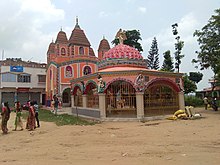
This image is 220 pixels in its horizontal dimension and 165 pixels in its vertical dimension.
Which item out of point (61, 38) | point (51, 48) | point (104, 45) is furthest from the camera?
point (104, 45)

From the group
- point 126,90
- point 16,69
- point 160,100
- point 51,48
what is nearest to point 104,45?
point 51,48

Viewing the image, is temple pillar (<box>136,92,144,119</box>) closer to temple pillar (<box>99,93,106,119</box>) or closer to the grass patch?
temple pillar (<box>99,93,106,119</box>)

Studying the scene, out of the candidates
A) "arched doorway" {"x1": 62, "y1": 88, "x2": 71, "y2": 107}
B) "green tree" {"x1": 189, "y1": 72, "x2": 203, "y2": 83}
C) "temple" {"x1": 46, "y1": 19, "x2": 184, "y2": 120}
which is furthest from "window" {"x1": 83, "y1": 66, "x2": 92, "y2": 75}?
"green tree" {"x1": 189, "y1": 72, "x2": 203, "y2": 83}

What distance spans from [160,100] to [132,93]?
7.36 ft

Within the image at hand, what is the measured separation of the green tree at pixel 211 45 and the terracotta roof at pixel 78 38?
16692 millimetres

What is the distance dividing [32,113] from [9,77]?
23895 mm

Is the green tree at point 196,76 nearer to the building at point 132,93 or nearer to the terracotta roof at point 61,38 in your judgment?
the terracotta roof at point 61,38

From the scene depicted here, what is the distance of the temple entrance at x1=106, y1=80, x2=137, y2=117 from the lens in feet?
48.0

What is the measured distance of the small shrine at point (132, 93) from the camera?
14.3 metres

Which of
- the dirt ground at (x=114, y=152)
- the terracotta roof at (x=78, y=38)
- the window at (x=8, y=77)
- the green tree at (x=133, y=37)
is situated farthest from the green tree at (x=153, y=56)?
the dirt ground at (x=114, y=152)

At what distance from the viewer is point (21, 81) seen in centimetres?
3328

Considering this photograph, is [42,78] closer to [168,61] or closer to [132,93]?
[168,61]

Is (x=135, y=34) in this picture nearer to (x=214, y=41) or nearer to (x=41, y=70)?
(x=41, y=70)

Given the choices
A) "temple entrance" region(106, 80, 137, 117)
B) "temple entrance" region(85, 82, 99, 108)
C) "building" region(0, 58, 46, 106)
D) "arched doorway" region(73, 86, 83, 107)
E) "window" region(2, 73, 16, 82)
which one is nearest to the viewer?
"temple entrance" region(106, 80, 137, 117)
